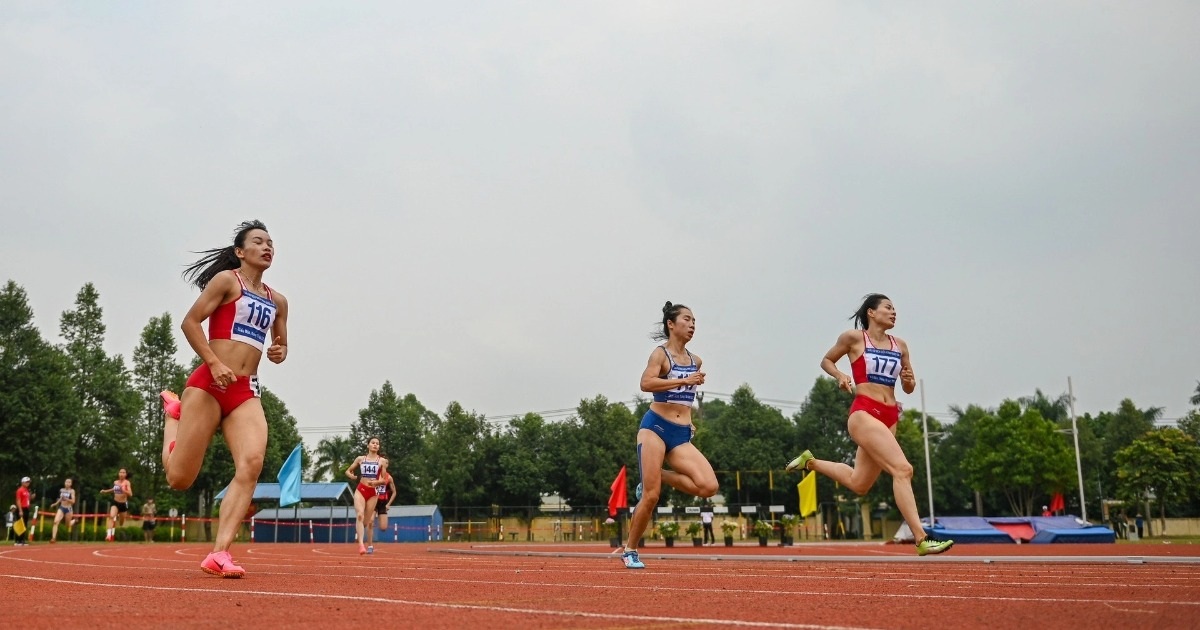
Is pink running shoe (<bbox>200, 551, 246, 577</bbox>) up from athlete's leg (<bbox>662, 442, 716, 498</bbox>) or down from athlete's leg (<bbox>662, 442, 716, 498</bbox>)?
down

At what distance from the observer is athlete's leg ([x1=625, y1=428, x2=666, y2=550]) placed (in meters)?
9.89

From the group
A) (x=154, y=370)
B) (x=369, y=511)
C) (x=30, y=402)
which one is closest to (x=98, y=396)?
(x=154, y=370)

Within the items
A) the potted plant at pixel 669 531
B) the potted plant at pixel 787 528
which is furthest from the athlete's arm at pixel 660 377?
the potted plant at pixel 787 528

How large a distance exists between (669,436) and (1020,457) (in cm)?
6281

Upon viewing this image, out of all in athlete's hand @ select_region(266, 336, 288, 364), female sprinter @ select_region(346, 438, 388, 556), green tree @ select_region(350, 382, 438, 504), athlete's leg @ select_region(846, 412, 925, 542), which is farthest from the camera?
green tree @ select_region(350, 382, 438, 504)

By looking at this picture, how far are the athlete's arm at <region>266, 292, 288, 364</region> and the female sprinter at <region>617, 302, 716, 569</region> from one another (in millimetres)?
3617

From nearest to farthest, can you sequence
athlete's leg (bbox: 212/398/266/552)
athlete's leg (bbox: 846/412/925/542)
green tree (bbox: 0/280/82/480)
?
athlete's leg (bbox: 212/398/266/552), athlete's leg (bbox: 846/412/925/542), green tree (bbox: 0/280/82/480)

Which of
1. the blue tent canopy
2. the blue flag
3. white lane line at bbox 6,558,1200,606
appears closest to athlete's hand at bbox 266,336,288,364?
white lane line at bbox 6,558,1200,606

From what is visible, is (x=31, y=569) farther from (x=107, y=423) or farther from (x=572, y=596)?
(x=107, y=423)

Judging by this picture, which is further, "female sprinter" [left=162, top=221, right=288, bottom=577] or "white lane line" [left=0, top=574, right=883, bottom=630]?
"female sprinter" [left=162, top=221, right=288, bottom=577]

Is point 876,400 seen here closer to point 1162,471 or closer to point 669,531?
point 669,531

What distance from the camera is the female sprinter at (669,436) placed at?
9.85 meters

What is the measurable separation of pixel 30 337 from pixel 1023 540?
41903 mm

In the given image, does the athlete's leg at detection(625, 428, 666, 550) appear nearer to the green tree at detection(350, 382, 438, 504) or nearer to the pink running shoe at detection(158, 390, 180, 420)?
the pink running shoe at detection(158, 390, 180, 420)
